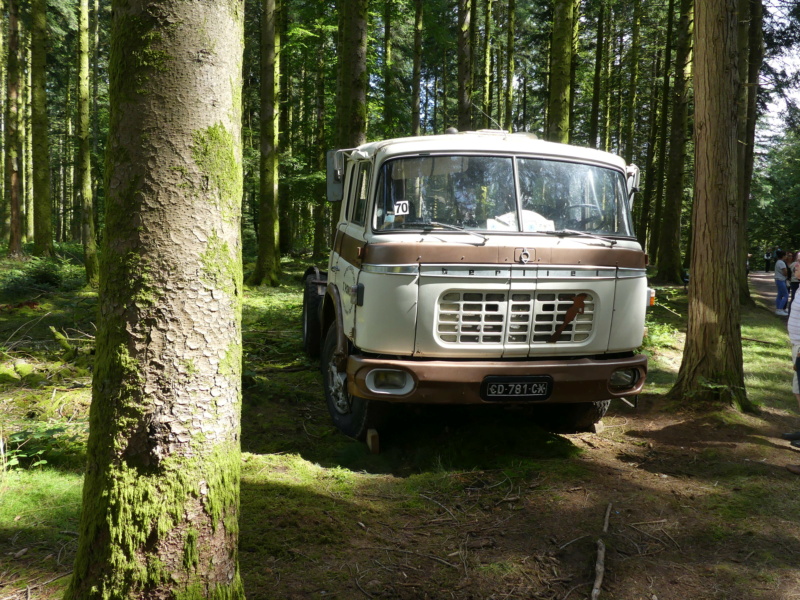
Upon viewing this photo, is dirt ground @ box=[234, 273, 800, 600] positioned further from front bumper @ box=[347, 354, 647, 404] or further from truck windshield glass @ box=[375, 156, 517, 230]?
truck windshield glass @ box=[375, 156, 517, 230]

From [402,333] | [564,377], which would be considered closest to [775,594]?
[564,377]

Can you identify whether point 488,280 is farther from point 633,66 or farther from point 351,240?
point 633,66

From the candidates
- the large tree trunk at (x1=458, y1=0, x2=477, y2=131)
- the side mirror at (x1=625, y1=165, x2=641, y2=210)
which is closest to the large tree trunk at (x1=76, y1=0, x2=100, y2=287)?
the large tree trunk at (x1=458, y1=0, x2=477, y2=131)

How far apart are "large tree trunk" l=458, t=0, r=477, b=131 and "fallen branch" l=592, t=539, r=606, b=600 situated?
16.7 meters

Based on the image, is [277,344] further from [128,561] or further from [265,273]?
[128,561]

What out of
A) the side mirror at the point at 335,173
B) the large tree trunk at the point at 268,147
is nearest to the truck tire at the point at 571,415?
the side mirror at the point at 335,173

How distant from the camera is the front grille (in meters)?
5.26

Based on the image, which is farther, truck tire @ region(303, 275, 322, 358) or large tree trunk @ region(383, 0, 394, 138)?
large tree trunk @ region(383, 0, 394, 138)

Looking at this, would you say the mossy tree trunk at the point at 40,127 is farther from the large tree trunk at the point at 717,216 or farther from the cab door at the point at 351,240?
the large tree trunk at the point at 717,216

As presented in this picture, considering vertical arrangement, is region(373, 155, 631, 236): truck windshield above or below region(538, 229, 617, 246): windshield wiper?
above

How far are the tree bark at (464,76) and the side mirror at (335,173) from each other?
1309 cm

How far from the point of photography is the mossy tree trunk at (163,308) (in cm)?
237

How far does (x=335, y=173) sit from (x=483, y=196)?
6.56 ft

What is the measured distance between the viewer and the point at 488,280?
206 inches
